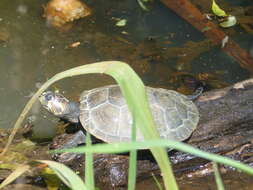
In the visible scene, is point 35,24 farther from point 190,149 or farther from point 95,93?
point 190,149

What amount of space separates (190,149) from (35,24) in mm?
3888

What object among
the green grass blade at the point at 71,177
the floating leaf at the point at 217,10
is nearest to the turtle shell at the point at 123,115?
the green grass blade at the point at 71,177

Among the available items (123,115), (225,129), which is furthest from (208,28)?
(123,115)

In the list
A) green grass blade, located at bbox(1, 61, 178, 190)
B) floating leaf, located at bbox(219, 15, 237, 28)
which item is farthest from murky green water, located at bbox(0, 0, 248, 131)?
green grass blade, located at bbox(1, 61, 178, 190)

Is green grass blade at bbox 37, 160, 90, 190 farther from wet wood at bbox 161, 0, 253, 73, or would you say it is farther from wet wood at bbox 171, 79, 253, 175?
wet wood at bbox 161, 0, 253, 73

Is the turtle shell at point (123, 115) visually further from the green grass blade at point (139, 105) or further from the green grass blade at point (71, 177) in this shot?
the green grass blade at point (139, 105)

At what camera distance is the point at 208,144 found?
10.6 feet

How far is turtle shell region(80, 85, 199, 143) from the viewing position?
3.03 meters

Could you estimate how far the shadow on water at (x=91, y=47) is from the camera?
426 centimetres

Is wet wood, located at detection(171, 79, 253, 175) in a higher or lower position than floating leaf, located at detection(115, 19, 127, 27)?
lower

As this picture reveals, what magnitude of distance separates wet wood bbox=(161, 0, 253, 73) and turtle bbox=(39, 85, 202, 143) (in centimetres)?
134

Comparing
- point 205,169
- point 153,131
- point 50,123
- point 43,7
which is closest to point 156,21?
point 43,7

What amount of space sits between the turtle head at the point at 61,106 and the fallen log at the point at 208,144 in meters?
0.19

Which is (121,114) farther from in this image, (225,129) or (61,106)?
(225,129)
